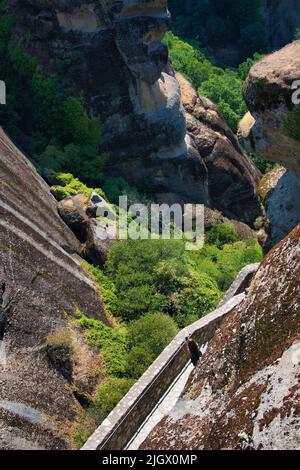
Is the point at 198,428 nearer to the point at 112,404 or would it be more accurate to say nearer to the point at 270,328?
the point at 270,328

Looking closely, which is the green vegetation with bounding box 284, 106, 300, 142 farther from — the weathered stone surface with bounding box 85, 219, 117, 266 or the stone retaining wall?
the weathered stone surface with bounding box 85, 219, 117, 266

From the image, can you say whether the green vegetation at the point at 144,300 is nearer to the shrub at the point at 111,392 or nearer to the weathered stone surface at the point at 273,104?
the shrub at the point at 111,392

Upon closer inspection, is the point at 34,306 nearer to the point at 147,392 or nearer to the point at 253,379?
the point at 147,392

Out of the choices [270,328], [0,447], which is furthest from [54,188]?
[270,328]

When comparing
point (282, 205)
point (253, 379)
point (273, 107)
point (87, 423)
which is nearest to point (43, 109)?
point (282, 205)

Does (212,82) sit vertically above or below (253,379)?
below

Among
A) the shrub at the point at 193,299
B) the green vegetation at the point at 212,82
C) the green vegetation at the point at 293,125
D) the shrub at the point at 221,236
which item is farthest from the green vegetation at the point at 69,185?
the green vegetation at the point at 212,82
